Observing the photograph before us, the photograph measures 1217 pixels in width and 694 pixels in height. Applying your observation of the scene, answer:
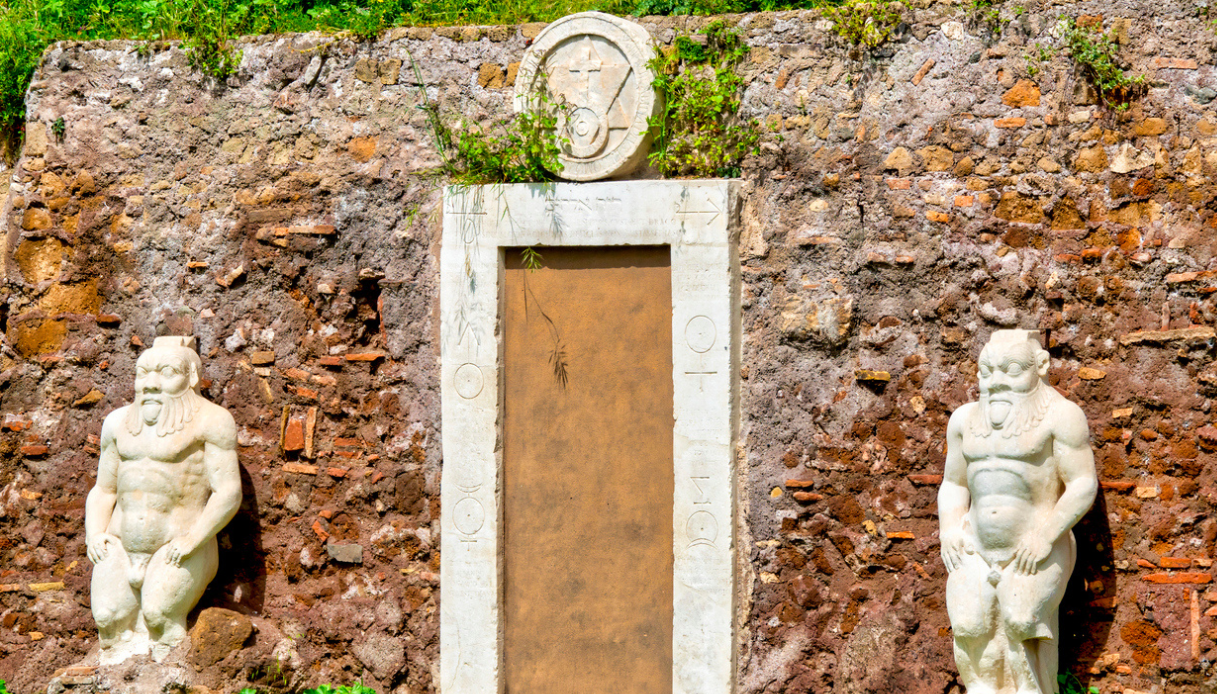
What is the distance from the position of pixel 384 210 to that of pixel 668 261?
135 cm

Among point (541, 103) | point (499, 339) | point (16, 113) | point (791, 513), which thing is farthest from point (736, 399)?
point (16, 113)

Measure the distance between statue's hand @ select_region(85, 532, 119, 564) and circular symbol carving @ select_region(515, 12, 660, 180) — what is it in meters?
2.53

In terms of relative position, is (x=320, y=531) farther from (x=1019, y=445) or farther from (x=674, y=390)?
(x=1019, y=445)

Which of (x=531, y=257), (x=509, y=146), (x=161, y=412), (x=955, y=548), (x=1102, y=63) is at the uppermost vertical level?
(x=1102, y=63)

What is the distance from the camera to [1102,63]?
5.02m

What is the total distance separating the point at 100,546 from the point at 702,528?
2.60m

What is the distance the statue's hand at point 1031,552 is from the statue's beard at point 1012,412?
0.39m

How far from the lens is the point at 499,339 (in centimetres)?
553

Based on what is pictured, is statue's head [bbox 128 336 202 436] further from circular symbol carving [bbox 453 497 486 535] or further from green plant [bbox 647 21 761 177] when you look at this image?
green plant [bbox 647 21 761 177]

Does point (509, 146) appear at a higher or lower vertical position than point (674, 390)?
higher

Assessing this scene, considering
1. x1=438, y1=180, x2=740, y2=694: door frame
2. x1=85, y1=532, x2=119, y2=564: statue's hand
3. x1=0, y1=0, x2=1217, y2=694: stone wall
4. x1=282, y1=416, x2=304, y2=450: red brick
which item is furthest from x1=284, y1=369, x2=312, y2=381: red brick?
x1=85, y1=532, x2=119, y2=564: statue's hand

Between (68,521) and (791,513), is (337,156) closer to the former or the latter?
(68,521)

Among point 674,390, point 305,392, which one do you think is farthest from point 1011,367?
point 305,392

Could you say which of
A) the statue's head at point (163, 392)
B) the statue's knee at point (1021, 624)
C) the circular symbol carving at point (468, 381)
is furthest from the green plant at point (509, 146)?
the statue's knee at point (1021, 624)
